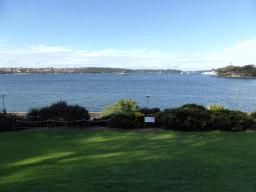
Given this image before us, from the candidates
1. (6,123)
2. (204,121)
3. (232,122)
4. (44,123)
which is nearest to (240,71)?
(232,122)

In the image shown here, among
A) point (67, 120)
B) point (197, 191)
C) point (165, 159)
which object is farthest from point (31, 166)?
point (67, 120)

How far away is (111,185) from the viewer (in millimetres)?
4520

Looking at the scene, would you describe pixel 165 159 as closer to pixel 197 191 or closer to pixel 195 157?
pixel 195 157

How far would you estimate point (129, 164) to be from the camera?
5.91m

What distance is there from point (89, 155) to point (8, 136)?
612cm

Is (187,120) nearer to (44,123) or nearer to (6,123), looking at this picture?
(44,123)

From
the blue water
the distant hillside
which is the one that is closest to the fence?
the blue water

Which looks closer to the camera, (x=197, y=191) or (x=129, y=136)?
(x=197, y=191)

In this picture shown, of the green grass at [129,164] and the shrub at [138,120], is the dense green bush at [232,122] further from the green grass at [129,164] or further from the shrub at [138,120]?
the shrub at [138,120]

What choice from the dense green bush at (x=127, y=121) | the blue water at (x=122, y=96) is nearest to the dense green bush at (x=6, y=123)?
the dense green bush at (x=127, y=121)

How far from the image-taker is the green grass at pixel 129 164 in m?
4.54

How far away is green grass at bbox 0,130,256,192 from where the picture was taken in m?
4.54

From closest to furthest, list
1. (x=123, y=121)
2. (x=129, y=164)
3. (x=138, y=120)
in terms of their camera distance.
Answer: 1. (x=129, y=164)
2. (x=123, y=121)
3. (x=138, y=120)

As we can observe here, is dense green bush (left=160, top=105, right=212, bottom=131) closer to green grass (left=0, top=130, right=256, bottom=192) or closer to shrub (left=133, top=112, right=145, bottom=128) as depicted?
shrub (left=133, top=112, right=145, bottom=128)
